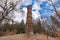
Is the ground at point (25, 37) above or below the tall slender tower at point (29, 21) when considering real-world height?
below

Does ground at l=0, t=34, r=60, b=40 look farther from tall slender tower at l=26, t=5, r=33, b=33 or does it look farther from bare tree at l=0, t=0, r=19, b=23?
bare tree at l=0, t=0, r=19, b=23

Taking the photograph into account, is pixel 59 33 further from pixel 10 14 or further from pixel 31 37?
pixel 10 14

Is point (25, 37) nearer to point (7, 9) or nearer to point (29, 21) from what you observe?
point (29, 21)

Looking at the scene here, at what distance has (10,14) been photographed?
6180 mm

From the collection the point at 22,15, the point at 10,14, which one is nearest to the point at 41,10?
the point at 22,15

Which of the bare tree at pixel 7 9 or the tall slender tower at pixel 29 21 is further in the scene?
the bare tree at pixel 7 9

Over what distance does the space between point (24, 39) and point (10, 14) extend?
0.99 meters

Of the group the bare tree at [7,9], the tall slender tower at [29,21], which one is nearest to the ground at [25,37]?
the tall slender tower at [29,21]

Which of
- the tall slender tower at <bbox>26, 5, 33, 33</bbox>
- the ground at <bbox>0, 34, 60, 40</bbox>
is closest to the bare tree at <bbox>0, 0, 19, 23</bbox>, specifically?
the tall slender tower at <bbox>26, 5, 33, 33</bbox>

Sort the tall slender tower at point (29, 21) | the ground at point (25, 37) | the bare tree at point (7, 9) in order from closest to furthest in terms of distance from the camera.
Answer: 1. the ground at point (25, 37)
2. the tall slender tower at point (29, 21)
3. the bare tree at point (7, 9)

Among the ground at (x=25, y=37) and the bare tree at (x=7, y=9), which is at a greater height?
the bare tree at (x=7, y=9)

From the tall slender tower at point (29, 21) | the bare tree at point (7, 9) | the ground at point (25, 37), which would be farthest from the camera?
the bare tree at point (7, 9)

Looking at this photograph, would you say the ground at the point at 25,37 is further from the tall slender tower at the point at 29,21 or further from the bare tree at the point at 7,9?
the bare tree at the point at 7,9

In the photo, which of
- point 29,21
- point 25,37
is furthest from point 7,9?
point 25,37
